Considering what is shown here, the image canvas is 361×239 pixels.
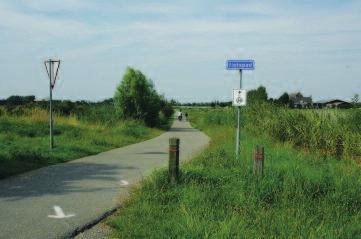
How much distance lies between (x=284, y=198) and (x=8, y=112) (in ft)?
97.7

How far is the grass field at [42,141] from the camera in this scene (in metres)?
14.0

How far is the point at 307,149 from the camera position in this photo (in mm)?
17031

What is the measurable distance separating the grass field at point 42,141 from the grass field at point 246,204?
5063 millimetres

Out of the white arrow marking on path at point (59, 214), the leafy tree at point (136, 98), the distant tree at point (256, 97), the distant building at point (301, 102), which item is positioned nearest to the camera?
the white arrow marking on path at point (59, 214)

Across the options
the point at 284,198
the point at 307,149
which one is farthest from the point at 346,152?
the point at 284,198

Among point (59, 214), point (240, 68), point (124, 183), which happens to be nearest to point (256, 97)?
point (240, 68)

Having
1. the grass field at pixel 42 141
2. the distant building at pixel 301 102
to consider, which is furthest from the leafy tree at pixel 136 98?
the distant building at pixel 301 102

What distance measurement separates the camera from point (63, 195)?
9.50m

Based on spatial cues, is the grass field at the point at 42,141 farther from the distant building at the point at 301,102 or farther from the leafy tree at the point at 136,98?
the distant building at the point at 301,102

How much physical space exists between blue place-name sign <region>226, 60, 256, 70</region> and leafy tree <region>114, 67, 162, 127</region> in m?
31.0

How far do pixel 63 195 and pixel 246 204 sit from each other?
366cm

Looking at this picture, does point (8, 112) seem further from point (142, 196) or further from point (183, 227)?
A: point (183, 227)

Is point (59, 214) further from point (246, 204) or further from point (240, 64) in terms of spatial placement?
point (240, 64)

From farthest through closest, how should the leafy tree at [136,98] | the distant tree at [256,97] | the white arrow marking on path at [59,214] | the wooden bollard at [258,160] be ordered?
the leafy tree at [136,98] < the distant tree at [256,97] < the wooden bollard at [258,160] < the white arrow marking on path at [59,214]
